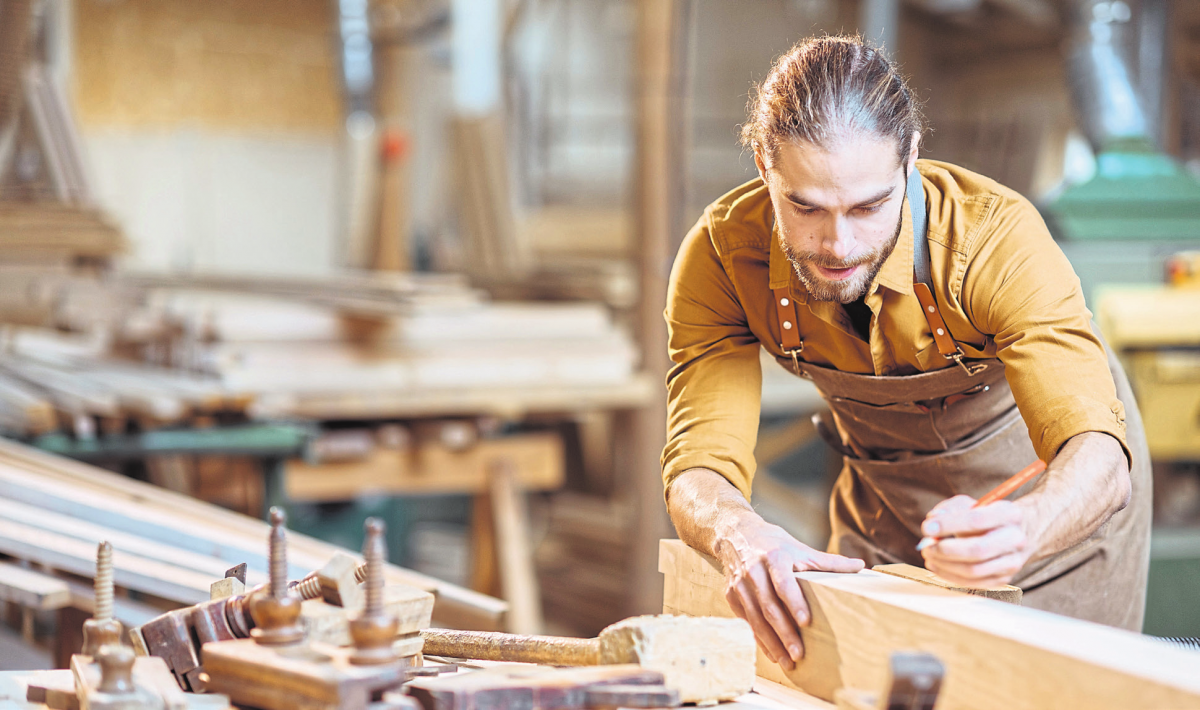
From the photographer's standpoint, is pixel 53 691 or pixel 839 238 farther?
pixel 839 238

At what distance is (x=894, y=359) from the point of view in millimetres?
2279

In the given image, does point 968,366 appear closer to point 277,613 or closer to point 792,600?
point 792,600

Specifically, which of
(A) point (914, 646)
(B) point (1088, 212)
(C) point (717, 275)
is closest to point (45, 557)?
(C) point (717, 275)

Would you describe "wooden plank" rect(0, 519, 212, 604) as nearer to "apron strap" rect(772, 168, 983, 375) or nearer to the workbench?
the workbench

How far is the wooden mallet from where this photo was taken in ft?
5.16

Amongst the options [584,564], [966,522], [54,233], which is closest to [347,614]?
[966,522]

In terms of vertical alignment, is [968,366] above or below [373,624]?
above

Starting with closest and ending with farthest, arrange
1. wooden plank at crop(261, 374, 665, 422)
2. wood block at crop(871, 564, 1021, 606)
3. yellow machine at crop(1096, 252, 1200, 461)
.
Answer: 1. wood block at crop(871, 564, 1021, 606)
2. wooden plank at crop(261, 374, 665, 422)
3. yellow machine at crop(1096, 252, 1200, 461)

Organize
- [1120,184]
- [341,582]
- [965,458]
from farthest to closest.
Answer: [1120,184] → [965,458] → [341,582]

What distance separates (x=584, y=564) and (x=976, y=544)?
5120 millimetres

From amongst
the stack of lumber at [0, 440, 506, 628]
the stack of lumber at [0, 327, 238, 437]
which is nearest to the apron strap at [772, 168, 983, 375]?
the stack of lumber at [0, 440, 506, 628]

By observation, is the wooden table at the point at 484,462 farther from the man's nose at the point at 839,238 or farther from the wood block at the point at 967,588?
the wood block at the point at 967,588

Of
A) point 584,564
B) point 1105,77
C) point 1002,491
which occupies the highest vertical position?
point 1105,77

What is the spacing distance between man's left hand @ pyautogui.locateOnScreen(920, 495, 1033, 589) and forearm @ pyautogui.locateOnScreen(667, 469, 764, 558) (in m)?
0.37
